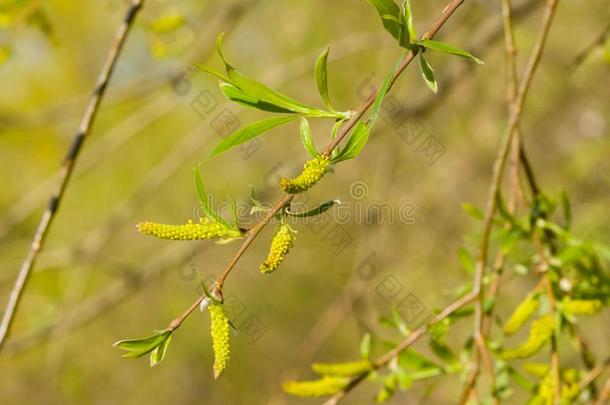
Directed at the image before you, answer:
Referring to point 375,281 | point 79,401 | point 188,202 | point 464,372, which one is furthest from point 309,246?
point 464,372

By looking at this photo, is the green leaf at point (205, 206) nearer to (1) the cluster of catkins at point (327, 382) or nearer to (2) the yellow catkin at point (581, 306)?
(1) the cluster of catkins at point (327, 382)

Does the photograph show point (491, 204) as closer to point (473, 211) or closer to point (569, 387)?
point (473, 211)

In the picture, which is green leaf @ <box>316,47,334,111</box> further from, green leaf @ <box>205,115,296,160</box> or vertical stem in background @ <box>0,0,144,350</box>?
vertical stem in background @ <box>0,0,144,350</box>

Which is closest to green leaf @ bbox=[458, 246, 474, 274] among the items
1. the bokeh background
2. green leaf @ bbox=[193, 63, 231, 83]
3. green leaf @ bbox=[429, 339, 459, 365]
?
the bokeh background

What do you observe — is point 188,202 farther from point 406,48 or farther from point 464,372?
point 406,48

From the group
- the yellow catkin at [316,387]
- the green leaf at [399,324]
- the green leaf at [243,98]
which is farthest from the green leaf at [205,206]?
the green leaf at [399,324]

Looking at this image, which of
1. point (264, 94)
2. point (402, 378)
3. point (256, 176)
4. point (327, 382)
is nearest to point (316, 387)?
point (327, 382)
